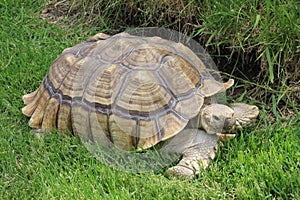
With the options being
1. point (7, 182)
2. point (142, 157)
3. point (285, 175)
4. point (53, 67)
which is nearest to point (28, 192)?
point (7, 182)

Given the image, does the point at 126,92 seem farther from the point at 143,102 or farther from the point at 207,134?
the point at 207,134

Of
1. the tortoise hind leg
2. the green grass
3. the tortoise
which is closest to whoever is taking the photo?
the green grass

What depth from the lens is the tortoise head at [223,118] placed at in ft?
9.52

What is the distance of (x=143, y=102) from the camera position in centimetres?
292

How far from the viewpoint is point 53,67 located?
3342 millimetres

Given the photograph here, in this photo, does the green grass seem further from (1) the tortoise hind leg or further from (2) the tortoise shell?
(2) the tortoise shell

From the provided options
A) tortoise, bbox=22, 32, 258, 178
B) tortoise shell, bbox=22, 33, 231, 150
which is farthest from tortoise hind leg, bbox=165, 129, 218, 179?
tortoise shell, bbox=22, 33, 231, 150

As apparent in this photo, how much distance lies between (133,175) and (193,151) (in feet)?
1.17

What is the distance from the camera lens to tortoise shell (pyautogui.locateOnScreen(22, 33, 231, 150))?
2.90 m

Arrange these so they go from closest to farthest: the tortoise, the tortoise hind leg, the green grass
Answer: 1. the green grass
2. the tortoise hind leg
3. the tortoise

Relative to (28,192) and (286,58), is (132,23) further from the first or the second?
(28,192)

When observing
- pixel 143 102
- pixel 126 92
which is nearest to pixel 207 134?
pixel 143 102

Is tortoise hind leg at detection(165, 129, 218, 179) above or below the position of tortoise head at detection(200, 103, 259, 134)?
below

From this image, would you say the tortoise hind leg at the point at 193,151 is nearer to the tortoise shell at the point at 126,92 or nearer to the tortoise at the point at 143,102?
the tortoise at the point at 143,102
